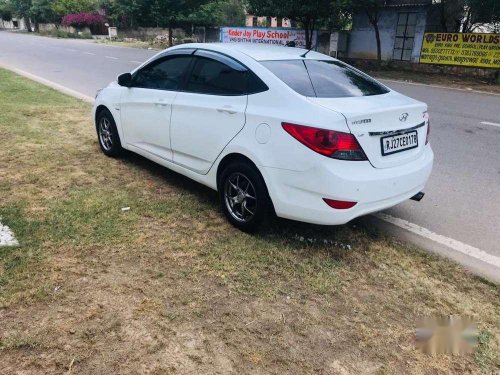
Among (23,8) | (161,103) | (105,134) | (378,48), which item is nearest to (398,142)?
(161,103)

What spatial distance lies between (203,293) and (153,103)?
8.03 feet

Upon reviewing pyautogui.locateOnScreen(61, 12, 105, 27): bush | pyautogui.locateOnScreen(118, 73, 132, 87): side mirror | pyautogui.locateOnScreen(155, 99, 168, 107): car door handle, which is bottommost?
pyautogui.locateOnScreen(155, 99, 168, 107): car door handle

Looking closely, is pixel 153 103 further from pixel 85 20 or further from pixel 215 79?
pixel 85 20

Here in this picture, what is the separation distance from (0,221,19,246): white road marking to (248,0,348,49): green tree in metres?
17.7

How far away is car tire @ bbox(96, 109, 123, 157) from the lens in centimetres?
557

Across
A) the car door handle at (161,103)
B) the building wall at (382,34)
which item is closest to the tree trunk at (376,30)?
the building wall at (382,34)

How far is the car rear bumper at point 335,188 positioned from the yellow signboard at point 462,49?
1602cm

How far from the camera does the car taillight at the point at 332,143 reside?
320cm

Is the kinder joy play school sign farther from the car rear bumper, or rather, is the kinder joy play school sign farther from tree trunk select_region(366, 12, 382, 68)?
the car rear bumper

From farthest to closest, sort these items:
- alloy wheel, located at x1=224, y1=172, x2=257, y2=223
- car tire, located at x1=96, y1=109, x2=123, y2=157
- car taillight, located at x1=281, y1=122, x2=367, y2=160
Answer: car tire, located at x1=96, y1=109, x2=123, y2=157 < alloy wheel, located at x1=224, y1=172, x2=257, y2=223 < car taillight, located at x1=281, y1=122, x2=367, y2=160

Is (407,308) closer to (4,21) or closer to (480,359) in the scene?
(480,359)

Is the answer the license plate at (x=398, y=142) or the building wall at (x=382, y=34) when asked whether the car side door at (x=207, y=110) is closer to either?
the license plate at (x=398, y=142)

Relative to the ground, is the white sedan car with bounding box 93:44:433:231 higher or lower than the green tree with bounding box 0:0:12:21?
lower

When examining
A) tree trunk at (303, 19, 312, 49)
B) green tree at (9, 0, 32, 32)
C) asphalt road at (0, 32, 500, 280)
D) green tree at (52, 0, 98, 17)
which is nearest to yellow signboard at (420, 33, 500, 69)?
asphalt road at (0, 32, 500, 280)
